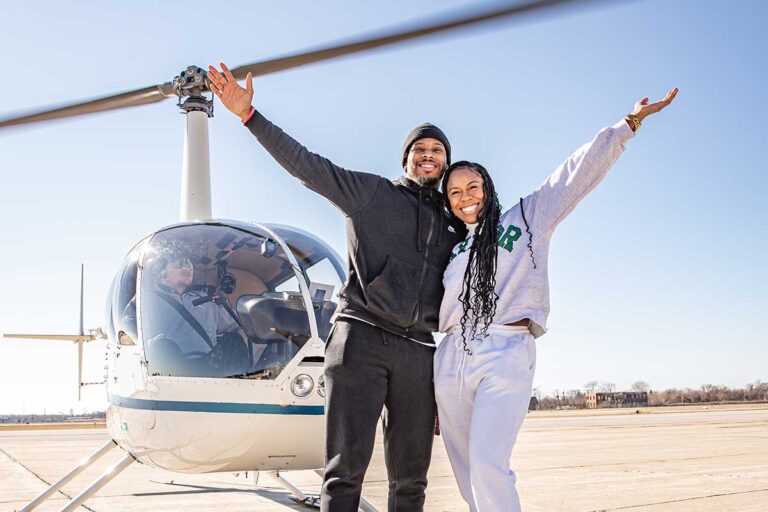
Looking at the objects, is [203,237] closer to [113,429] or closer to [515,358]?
[113,429]

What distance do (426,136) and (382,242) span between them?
0.58 meters

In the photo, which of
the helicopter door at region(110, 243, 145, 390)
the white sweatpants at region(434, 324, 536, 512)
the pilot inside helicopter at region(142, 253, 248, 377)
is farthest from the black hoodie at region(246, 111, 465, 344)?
the helicopter door at region(110, 243, 145, 390)

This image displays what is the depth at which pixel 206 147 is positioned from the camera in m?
5.75

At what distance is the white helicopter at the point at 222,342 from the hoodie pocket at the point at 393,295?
1.16 m

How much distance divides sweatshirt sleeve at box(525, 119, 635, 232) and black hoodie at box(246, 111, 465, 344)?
472mm

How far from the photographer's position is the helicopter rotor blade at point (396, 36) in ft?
8.91

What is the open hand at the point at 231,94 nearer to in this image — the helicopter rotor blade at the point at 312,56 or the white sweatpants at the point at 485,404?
the helicopter rotor blade at the point at 312,56

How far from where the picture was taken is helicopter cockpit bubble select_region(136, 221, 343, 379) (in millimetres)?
4238

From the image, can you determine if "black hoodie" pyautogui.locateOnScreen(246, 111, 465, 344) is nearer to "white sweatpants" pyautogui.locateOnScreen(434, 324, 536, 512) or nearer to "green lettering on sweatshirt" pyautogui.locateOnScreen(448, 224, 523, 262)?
"white sweatpants" pyautogui.locateOnScreen(434, 324, 536, 512)

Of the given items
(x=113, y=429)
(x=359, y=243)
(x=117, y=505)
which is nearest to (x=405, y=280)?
(x=359, y=243)

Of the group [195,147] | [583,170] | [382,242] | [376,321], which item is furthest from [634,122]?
[195,147]

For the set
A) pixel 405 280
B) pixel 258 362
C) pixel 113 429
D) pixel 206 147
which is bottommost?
pixel 113 429

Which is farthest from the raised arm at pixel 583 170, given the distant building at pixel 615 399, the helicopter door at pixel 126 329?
the distant building at pixel 615 399

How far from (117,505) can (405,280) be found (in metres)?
4.54
